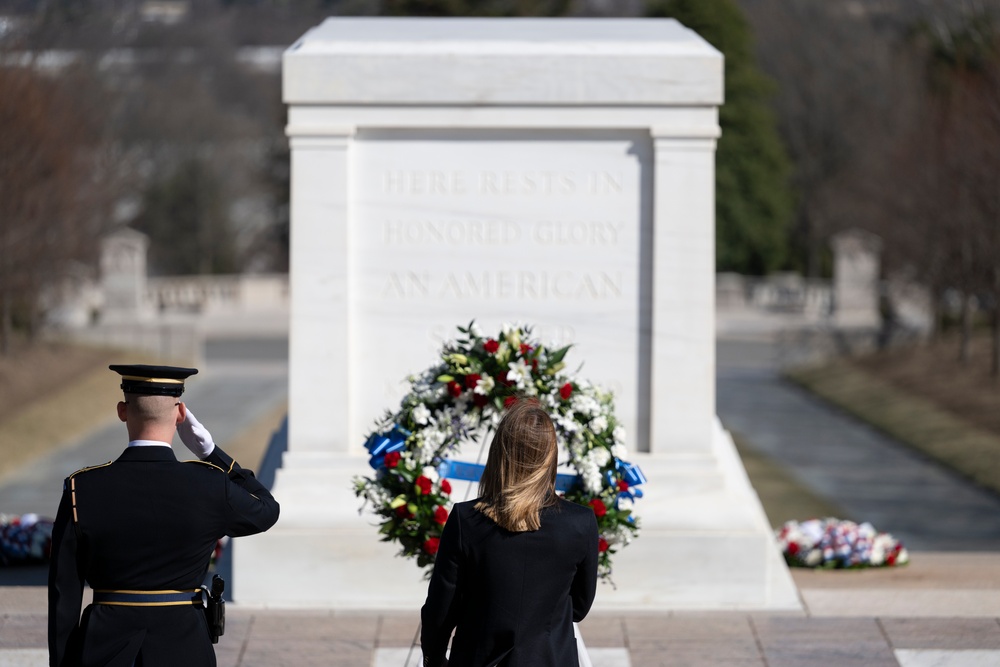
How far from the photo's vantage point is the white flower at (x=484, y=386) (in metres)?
6.17

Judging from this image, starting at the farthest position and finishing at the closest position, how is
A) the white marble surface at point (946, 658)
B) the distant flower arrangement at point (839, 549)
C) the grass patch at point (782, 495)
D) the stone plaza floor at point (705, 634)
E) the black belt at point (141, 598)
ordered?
the grass patch at point (782, 495)
the distant flower arrangement at point (839, 549)
the stone plaza floor at point (705, 634)
the white marble surface at point (946, 658)
the black belt at point (141, 598)

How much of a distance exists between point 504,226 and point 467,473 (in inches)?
78.3

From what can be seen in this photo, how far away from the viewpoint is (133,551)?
13.6ft

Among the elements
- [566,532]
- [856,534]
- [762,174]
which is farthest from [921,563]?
[762,174]

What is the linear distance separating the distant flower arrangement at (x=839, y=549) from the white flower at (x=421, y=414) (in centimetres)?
349

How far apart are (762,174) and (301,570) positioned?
34.3 metres

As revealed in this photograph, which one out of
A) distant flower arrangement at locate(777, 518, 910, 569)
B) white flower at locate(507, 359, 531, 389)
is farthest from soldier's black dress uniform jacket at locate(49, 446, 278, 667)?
distant flower arrangement at locate(777, 518, 910, 569)

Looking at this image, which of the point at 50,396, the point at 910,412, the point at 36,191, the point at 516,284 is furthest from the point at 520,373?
the point at 36,191

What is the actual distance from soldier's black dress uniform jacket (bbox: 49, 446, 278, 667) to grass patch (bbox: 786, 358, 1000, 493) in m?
11.7

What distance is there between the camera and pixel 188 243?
148 ft

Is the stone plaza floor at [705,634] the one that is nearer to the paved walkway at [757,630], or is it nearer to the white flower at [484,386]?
the paved walkway at [757,630]

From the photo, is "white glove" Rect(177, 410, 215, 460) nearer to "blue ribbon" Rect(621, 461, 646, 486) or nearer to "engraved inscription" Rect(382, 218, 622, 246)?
"blue ribbon" Rect(621, 461, 646, 486)

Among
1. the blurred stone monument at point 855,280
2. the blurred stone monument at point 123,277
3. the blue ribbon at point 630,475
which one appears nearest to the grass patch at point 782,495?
the blue ribbon at point 630,475

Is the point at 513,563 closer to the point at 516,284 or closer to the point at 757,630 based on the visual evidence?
the point at 757,630
